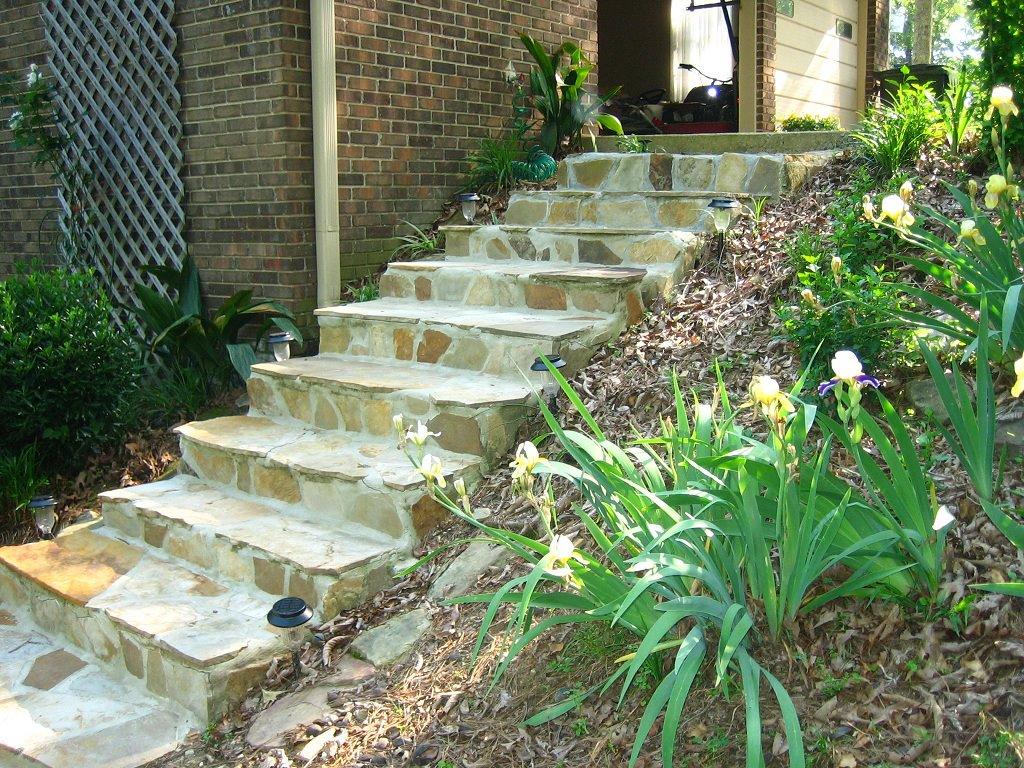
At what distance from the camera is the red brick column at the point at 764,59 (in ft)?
29.6

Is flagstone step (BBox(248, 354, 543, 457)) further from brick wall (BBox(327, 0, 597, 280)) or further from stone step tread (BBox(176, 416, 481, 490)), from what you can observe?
brick wall (BBox(327, 0, 597, 280))

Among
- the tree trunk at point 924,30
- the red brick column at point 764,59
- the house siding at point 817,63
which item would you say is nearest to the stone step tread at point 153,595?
the red brick column at point 764,59

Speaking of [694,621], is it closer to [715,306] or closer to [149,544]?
[715,306]

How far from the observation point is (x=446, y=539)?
3.39 meters

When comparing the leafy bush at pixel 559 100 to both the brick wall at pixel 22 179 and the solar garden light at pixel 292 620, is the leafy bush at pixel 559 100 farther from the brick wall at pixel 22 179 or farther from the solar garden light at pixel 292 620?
the solar garden light at pixel 292 620

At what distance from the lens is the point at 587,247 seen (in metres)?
5.01

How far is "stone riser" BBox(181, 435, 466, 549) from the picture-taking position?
3.43m

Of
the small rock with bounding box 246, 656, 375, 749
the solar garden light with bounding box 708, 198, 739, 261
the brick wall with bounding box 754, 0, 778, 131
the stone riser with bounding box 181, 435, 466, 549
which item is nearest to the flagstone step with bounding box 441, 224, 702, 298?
the solar garden light with bounding box 708, 198, 739, 261

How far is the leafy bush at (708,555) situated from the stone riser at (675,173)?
2.91 m

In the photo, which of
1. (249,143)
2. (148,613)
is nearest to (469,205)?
(249,143)

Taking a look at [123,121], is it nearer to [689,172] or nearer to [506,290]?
[506,290]

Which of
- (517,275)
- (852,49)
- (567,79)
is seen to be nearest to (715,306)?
(517,275)

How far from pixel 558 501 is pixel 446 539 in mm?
463

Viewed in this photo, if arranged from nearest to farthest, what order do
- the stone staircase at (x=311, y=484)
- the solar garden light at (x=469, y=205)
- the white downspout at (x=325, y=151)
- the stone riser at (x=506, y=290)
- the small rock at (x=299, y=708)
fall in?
1. the small rock at (x=299, y=708)
2. the stone staircase at (x=311, y=484)
3. the stone riser at (x=506, y=290)
4. the white downspout at (x=325, y=151)
5. the solar garden light at (x=469, y=205)
